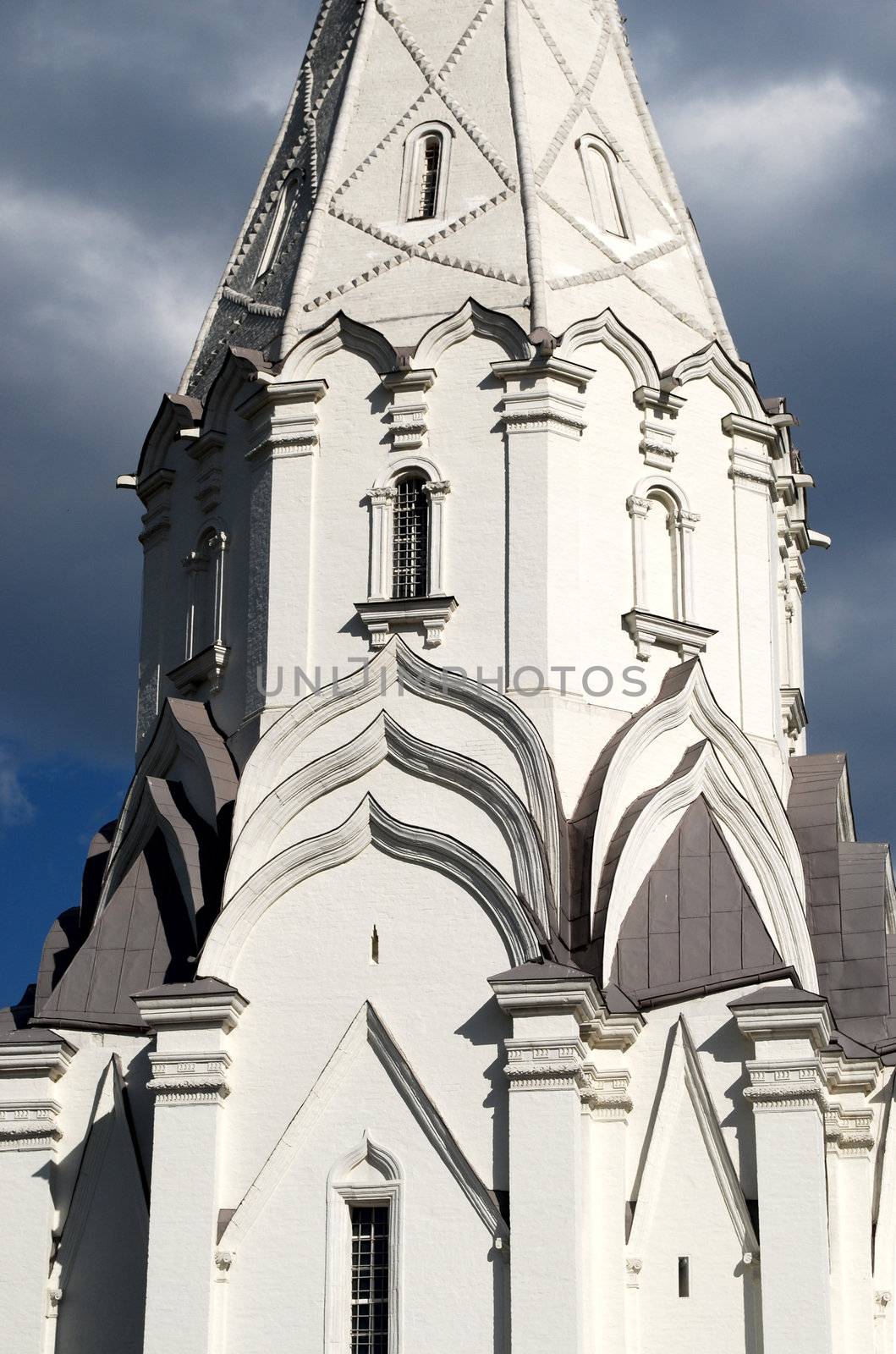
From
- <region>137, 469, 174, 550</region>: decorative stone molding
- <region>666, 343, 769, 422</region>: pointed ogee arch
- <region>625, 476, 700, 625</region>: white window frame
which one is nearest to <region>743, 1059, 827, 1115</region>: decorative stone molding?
<region>625, 476, 700, 625</region>: white window frame

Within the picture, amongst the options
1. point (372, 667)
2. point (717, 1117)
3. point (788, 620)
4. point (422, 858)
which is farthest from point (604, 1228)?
point (788, 620)

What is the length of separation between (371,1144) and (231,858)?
107 inches

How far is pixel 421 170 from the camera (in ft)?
76.0

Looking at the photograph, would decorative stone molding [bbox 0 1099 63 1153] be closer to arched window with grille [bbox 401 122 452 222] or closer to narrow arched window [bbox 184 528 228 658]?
narrow arched window [bbox 184 528 228 658]

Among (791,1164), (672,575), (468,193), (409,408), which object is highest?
(468,193)

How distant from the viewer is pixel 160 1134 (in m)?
18.8

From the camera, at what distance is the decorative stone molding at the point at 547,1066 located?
18.2 m

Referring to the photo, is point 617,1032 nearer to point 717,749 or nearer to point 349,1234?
point 349,1234

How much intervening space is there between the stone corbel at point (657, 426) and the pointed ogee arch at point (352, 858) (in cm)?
458

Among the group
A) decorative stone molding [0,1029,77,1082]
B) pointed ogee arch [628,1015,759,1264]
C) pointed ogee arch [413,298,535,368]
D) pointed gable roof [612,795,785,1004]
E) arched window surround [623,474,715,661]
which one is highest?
pointed ogee arch [413,298,535,368]

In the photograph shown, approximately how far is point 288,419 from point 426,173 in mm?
3072

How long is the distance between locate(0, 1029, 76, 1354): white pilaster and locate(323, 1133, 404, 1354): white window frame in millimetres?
2654

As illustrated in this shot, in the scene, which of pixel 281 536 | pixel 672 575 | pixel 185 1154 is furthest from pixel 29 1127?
pixel 672 575

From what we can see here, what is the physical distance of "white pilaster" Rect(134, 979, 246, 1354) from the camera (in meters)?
18.2
